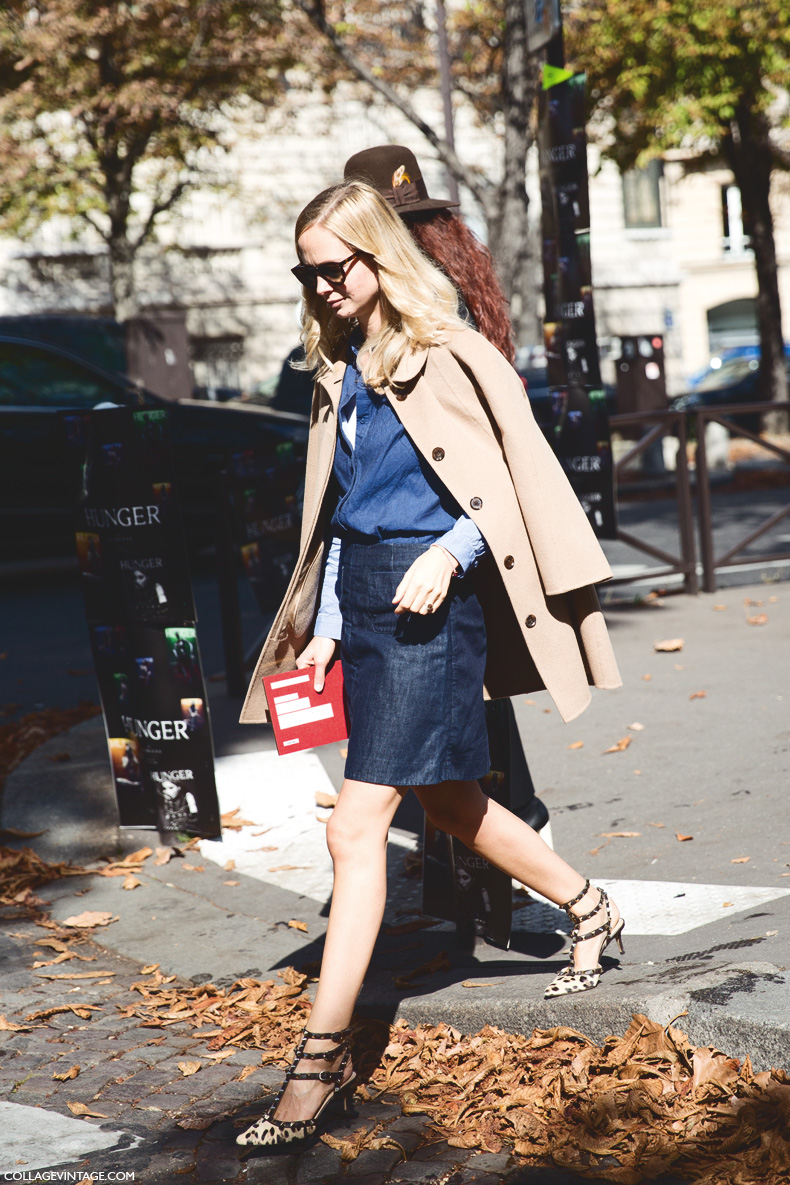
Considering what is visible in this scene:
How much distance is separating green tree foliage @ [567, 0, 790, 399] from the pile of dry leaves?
17.5 meters

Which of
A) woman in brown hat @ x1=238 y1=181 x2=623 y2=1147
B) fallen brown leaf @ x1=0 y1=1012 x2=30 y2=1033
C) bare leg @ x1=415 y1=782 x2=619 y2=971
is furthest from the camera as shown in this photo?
fallen brown leaf @ x1=0 y1=1012 x2=30 y2=1033

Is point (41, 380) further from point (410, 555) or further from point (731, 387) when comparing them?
point (731, 387)

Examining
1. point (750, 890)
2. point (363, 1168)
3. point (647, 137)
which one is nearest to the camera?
point (363, 1168)

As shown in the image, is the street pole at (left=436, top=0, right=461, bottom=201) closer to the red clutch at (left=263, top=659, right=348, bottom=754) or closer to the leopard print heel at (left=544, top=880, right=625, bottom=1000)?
the red clutch at (left=263, top=659, right=348, bottom=754)

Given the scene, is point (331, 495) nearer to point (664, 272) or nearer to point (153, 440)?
point (153, 440)

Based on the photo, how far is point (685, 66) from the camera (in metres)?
18.2

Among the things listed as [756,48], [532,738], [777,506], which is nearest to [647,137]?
[756,48]

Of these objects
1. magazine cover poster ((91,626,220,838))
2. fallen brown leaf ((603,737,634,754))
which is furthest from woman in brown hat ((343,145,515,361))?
fallen brown leaf ((603,737,634,754))

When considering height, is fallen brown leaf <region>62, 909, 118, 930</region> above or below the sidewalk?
below

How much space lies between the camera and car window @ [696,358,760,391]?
28.2 meters

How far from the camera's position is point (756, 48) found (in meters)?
17.9

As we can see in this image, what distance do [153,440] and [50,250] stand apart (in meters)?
25.7

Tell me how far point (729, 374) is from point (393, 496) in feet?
91.7

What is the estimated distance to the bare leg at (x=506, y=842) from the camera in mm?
2867
